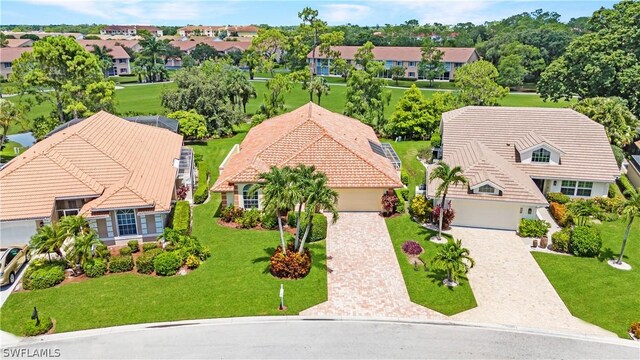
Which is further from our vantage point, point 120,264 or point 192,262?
point 192,262

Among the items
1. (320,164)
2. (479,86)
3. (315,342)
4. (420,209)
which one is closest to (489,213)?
(420,209)

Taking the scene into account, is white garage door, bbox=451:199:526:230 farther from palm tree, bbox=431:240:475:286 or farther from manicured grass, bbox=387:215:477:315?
palm tree, bbox=431:240:475:286

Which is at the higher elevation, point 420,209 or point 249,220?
point 420,209

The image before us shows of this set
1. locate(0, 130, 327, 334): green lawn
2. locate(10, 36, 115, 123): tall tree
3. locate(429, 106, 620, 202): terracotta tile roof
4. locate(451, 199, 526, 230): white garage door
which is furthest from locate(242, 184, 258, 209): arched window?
locate(10, 36, 115, 123): tall tree

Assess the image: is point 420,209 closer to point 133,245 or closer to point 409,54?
point 133,245

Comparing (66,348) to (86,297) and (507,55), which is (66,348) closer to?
(86,297)

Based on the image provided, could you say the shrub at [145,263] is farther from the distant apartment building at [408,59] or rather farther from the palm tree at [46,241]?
the distant apartment building at [408,59]
